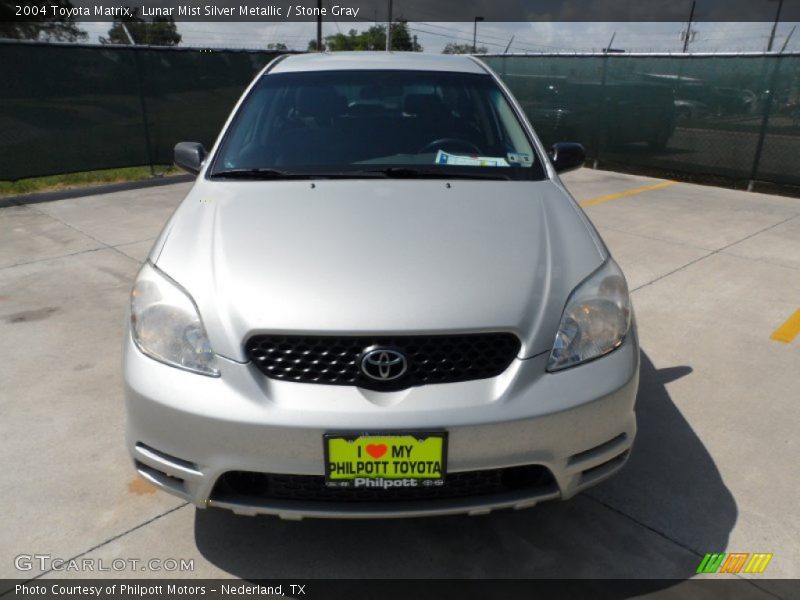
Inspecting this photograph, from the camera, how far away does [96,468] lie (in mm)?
2598

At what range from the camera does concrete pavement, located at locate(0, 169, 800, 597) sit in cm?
216

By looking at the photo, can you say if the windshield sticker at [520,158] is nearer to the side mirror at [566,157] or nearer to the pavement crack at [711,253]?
the side mirror at [566,157]

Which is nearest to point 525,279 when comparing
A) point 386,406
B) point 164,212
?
point 386,406

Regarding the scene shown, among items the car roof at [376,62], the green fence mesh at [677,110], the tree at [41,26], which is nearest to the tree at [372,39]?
the tree at [41,26]

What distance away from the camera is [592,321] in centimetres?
199

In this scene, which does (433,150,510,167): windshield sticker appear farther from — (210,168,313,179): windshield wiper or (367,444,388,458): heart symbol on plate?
(367,444,388,458): heart symbol on plate

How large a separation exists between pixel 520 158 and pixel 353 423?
1731mm

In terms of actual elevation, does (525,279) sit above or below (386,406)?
above

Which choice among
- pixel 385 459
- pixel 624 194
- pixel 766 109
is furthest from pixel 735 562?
pixel 766 109

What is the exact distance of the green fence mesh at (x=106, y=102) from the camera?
7754 millimetres

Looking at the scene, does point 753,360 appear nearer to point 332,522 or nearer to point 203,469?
point 332,522

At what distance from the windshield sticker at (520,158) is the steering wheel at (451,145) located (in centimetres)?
15

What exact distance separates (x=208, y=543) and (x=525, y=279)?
1.44 metres

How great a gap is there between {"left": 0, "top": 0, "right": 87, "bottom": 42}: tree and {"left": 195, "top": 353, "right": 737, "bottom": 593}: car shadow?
509 inches
